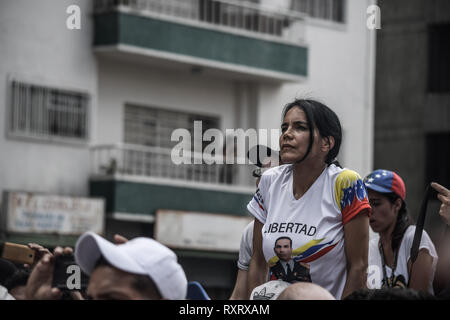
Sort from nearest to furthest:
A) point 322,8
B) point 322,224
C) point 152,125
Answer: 1. point 322,224
2. point 152,125
3. point 322,8

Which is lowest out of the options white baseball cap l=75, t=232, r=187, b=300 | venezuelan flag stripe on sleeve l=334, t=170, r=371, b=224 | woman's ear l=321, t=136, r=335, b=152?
white baseball cap l=75, t=232, r=187, b=300

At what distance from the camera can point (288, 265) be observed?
4.86m

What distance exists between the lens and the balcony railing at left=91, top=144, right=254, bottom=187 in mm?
19812

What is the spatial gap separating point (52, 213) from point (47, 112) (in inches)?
74.1

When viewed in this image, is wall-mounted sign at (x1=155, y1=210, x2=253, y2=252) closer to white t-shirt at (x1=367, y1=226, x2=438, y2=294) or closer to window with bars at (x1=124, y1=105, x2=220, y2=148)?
window with bars at (x1=124, y1=105, x2=220, y2=148)

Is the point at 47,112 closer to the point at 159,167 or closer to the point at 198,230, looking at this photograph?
the point at 159,167

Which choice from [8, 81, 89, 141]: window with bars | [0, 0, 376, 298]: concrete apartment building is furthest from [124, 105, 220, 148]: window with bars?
[8, 81, 89, 141]: window with bars

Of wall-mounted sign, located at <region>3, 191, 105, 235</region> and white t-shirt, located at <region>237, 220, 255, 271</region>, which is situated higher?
white t-shirt, located at <region>237, 220, 255, 271</region>

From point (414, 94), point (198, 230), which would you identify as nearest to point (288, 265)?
point (198, 230)

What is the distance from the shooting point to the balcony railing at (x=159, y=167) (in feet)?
65.0

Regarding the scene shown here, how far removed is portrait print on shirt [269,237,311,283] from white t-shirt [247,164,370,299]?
14mm

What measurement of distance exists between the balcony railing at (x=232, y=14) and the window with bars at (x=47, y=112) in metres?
1.79
